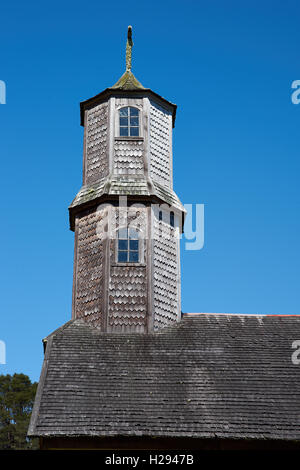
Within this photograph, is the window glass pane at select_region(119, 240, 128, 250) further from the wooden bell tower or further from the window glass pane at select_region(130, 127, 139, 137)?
the window glass pane at select_region(130, 127, 139, 137)

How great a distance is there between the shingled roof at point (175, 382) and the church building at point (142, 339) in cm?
3

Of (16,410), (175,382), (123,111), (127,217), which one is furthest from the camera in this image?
(16,410)

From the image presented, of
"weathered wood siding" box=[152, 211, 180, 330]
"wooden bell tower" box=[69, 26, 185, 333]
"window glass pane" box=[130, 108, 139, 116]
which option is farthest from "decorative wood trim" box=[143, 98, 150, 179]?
"weathered wood siding" box=[152, 211, 180, 330]

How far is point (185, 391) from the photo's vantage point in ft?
39.9

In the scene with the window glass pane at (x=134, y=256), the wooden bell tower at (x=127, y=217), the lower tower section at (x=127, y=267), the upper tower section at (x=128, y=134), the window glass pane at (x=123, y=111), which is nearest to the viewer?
the lower tower section at (x=127, y=267)

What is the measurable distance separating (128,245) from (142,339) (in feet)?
8.81

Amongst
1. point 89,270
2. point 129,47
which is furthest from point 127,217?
point 129,47

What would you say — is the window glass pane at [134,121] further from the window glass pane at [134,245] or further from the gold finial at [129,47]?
the window glass pane at [134,245]

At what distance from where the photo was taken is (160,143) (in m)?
17.4

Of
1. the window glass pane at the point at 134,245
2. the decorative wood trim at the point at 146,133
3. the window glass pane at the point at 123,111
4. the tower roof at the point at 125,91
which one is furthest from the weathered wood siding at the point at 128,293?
the tower roof at the point at 125,91

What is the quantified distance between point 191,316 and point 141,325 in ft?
5.12

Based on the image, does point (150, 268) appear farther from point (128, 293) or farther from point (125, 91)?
point (125, 91)

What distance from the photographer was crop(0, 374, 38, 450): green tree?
109ft

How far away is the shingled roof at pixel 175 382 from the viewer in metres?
11.2
